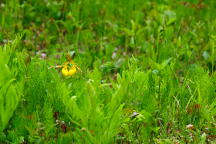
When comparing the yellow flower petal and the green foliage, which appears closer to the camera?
the green foliage

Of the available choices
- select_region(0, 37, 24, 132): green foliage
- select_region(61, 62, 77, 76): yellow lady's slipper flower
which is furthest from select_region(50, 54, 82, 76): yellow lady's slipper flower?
select_region(0, 37, 24, 132): green foliage

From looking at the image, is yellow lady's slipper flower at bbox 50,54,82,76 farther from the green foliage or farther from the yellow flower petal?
the green foliage

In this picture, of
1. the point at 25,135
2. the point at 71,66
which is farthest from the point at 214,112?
the point at 25,135

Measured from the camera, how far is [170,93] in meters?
2.46

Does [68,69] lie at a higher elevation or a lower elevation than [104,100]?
higher

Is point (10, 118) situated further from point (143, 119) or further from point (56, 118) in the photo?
point (143, 119)

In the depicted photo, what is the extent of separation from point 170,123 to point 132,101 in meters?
Answer: 0.27

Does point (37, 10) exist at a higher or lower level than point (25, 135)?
higher

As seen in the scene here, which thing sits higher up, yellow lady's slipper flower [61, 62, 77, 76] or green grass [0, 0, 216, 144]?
yellow lady's slipper flower [61, 62, 77, 76]

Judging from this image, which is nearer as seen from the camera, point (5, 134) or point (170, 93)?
point (5, 134)

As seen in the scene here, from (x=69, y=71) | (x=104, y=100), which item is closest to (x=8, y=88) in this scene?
(x=69, y=71)

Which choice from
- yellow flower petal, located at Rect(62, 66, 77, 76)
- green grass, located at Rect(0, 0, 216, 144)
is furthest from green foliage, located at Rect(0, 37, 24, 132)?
yellow flower petal, located at Rect(62, 66, 77, 76)

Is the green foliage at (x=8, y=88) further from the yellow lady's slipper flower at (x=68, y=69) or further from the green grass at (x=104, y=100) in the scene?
the yellow lady's slipper flower at (x=68, y=69)

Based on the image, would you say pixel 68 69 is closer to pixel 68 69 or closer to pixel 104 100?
pixel 68 69
